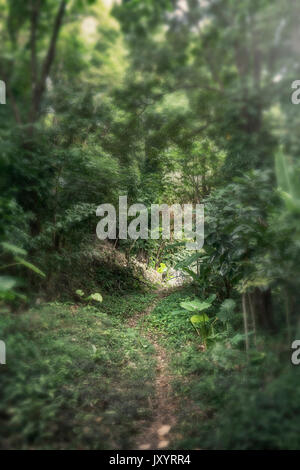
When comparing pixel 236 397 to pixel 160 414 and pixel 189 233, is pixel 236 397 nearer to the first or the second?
pixel 160 414

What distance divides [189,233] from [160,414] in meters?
2.60

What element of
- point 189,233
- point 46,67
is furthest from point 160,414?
point 46,67

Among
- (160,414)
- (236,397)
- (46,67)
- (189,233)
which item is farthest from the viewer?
(189,233)

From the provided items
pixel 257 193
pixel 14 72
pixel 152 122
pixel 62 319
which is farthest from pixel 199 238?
pixel 14 72

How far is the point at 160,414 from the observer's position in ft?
10.3

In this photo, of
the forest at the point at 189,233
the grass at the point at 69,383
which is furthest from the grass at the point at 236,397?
the grass at the point at 69,383

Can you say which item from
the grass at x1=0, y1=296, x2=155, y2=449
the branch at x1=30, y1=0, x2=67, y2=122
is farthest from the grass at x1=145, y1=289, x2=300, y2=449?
the branch at x1=30, y1=0, x2=67, y2=122

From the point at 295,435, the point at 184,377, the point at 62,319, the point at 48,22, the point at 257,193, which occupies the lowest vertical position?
the point at 295,435

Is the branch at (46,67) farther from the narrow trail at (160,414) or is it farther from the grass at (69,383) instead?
the narrow trail at (160,414)

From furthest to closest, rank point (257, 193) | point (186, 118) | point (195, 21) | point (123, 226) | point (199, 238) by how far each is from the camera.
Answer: point (123, 226) → point (199, 238) → point (186, 118) → point (195, 21) → point (257, 193)

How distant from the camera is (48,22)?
12.5 feet

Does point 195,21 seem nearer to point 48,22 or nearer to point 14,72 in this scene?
point 48,22

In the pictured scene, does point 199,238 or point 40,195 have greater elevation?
point 40,195
